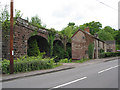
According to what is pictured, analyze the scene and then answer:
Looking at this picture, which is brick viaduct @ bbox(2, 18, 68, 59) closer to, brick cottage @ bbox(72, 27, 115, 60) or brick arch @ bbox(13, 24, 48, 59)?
brick arch @ bbox(13, 24, 48, 59)

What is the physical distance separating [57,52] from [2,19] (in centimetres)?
1607

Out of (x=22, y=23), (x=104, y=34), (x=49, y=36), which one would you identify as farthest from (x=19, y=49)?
(x=104, y=34)

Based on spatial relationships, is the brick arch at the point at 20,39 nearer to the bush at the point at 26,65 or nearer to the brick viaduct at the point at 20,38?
the brick viaduct at the point at 20,38

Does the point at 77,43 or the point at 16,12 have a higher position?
the point at 16,12

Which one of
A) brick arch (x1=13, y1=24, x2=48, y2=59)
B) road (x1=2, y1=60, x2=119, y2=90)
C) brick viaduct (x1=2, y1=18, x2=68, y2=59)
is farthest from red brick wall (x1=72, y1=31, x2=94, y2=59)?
road (x1=2, y1=60, x2=119, y2=90)

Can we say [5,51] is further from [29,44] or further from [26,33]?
[29,44]

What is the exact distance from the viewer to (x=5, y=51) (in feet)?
52.7

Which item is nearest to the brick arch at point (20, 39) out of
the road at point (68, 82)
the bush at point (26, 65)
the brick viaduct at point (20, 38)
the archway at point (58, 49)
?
the brick viaduct at point (20, 38)

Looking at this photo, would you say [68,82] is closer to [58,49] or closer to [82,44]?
[58,49]

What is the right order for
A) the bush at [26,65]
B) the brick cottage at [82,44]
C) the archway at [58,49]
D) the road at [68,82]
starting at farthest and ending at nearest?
1. the brick cottage at [82,44]
2. the archway at [58,49]
3. the bush at [26,65]
4. the road at [68,82]

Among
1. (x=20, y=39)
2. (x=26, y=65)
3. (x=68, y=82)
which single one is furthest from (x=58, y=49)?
(x=68, y=82)

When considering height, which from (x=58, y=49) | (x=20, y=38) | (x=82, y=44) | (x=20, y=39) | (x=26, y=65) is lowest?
(x=26, y=65)

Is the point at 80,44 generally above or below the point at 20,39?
below

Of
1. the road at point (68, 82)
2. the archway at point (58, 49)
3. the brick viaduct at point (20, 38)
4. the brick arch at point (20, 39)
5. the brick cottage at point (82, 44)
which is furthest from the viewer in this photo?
the brick cottage at point (82, 44)
